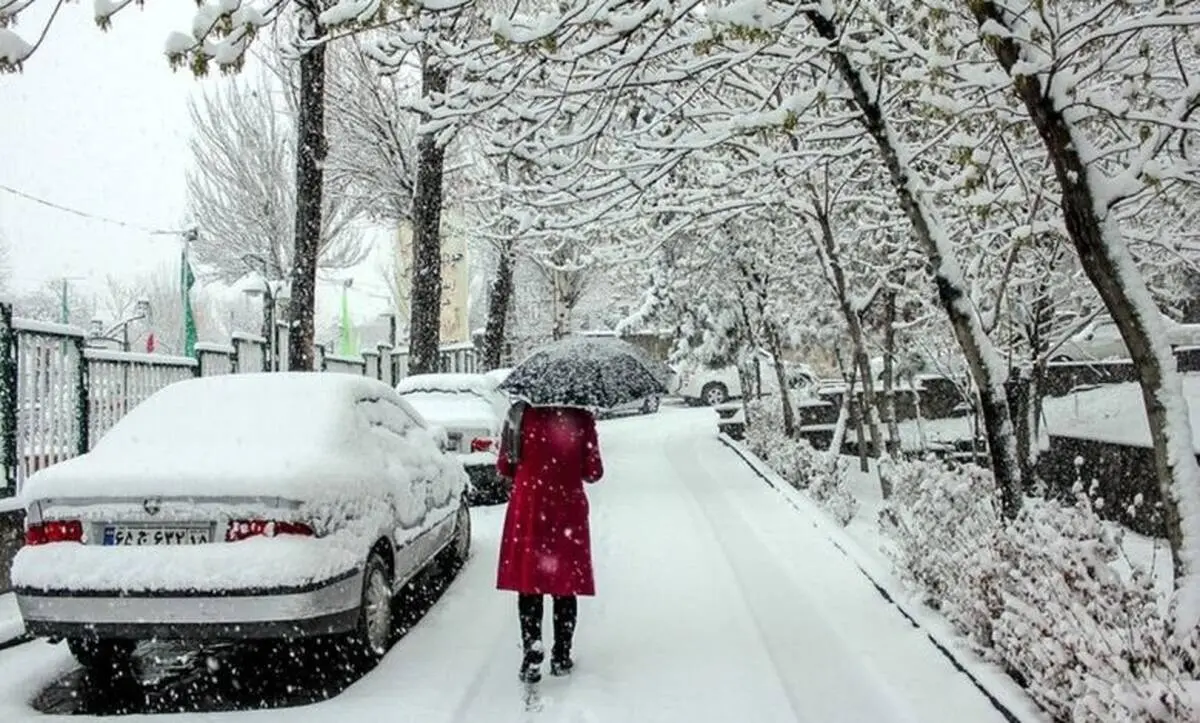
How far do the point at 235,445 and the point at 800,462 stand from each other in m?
10.0

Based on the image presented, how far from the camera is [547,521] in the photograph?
17.7 ft

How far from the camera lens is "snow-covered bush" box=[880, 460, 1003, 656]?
5.43 m

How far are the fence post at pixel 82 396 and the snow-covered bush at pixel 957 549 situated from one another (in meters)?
7.11

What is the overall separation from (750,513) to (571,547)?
6382mm

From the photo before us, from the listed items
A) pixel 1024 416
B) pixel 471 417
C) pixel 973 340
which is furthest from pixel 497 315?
pixel 973 340

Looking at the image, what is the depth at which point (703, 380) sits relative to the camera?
35.0m

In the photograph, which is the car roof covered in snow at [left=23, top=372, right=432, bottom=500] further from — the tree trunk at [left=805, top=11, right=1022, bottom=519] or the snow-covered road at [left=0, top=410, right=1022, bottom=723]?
the tree trunk at [left=805, top=11, right=1022, bottom=519]

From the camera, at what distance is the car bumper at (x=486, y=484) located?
11.9m

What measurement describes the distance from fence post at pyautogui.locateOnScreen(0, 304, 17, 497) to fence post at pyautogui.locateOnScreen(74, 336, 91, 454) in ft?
3.16

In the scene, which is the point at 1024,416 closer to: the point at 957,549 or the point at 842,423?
the point at 842,423

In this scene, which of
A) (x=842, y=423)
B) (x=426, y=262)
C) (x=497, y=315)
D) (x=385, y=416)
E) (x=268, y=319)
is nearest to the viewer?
(x=385, y=416)

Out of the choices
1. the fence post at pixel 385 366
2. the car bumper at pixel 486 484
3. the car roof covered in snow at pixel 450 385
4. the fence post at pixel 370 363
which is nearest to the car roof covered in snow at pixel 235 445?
the car bumper at pixel 486 484

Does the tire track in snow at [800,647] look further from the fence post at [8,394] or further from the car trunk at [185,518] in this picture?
the fence post at [8,394]

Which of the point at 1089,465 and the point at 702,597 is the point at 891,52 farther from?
the point at 1089,465
